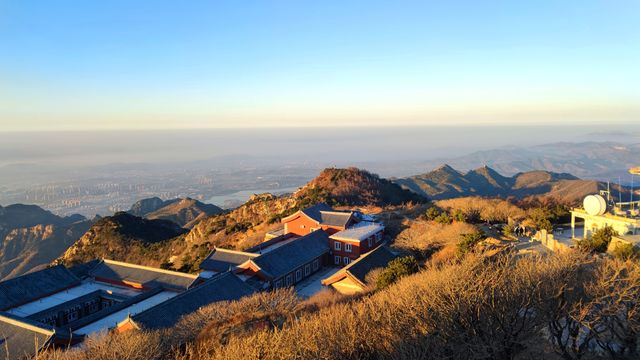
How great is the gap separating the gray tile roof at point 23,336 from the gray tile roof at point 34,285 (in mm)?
6902

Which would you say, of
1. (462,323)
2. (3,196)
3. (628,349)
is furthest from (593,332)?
(3,196)

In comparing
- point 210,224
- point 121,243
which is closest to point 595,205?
point 210,224

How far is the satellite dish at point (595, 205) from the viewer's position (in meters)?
21.2

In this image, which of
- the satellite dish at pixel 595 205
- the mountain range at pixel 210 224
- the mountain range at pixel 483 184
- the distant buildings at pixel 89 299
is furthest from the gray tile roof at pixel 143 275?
the mountain range at pixel 483 184

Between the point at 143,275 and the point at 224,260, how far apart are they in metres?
5.51

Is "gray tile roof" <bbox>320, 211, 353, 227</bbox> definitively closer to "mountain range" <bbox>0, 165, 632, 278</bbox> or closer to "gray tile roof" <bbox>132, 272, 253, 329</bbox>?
"mountain range" <bbox>0, 165, 632, 278</bbox>

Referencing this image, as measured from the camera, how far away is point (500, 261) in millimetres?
16344

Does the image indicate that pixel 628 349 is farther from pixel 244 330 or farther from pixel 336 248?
pixel 336 248

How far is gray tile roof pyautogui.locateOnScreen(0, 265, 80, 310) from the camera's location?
80.7 ft

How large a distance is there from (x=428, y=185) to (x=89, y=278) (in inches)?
2678

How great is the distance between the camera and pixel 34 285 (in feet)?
86.7

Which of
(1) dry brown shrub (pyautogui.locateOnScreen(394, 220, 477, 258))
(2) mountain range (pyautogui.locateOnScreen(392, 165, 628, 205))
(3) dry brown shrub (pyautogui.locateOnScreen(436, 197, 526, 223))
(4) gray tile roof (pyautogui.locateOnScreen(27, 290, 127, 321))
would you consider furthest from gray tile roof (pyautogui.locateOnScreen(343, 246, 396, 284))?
(2) mountain range (pyautogui.locateOnScreen(392, 165, 628, 205))

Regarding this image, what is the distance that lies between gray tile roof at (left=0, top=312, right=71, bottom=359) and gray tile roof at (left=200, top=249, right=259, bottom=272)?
10734 mm

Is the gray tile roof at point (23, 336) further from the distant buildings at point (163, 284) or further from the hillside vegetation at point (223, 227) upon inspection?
the hillside vegetation at point (223, 227)
